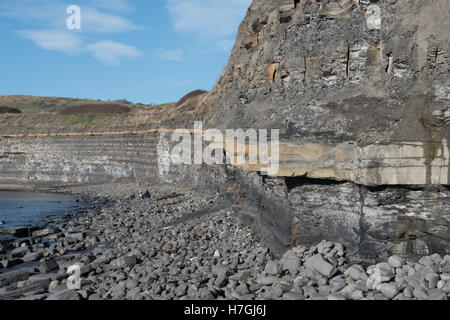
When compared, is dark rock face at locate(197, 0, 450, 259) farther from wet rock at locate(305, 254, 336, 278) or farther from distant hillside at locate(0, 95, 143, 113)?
distant hillside at locate(0, 95, 143, 113)

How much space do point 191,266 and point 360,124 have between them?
376 centimetres

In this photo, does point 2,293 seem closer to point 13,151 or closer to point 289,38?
point 289,38

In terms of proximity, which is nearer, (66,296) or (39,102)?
(66,296)

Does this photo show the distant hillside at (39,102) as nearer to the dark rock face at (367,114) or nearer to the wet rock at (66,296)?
the wet rock at (66,296)

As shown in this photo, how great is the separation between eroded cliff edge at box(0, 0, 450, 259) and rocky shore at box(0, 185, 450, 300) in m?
0.41

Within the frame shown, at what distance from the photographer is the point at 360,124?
5.44 m

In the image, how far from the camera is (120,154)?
92.0ft

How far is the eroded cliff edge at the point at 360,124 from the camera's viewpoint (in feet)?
16.4

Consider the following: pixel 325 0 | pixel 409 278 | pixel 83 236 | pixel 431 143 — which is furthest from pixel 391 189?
pixel 83 236

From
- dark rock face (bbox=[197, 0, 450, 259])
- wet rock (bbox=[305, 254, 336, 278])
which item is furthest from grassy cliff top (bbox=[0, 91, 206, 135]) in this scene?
wet rock (bbox=[305, 254, 336, 278])

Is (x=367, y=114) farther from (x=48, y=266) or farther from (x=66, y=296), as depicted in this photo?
(x=48, y=266)

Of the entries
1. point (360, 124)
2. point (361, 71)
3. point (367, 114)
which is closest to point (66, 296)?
point (360, 124)

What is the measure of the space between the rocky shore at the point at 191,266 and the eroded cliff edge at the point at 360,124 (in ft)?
1.36

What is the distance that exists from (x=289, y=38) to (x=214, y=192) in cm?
951
